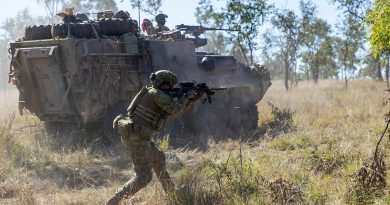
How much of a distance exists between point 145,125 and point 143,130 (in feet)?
0.26

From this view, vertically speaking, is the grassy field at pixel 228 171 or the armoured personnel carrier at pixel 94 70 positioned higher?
the armoured personnel carrier at pixel 94 70

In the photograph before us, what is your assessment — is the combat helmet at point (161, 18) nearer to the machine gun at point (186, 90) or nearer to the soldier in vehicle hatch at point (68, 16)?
the soldier in vehicle hatch at point (68, 16)

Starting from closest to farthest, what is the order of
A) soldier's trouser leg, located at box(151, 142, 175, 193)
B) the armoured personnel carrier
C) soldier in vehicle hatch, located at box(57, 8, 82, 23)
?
soldier's trouser leg, located at box(151, 142, 175, 193), the armoured personnel carrier, soldier in vehicle hatch, located at box(57, 8, 82, 23)

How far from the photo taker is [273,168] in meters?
6.83

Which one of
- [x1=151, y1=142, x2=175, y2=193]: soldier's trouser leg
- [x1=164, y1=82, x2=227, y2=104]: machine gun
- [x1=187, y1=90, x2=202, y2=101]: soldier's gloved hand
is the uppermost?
[x1=164, y1=82, x2=227, y2=104]: machine gun

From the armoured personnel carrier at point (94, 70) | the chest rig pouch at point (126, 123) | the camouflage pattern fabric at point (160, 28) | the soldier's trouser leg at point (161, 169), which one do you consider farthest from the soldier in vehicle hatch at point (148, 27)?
the soldier's trouser leg at point (161, 169)

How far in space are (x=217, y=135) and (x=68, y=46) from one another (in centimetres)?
388

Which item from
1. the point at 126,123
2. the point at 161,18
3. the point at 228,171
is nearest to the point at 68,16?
the point at 161,18

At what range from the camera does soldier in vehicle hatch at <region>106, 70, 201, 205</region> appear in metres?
5.50

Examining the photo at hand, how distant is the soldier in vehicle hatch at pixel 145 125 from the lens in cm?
550

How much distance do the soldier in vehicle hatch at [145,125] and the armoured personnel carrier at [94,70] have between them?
14.9 ft

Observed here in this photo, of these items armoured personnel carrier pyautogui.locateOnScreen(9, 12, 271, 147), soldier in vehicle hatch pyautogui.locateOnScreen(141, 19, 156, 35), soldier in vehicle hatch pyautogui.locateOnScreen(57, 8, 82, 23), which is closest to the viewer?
armoured personnel carrier pyautogui.locateOnScreen(9, 12, 271, 147)

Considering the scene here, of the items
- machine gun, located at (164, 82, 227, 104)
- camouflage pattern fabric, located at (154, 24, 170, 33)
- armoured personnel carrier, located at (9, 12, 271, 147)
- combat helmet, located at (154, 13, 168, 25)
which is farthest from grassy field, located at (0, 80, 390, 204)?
combat helmet, located at (154, 13, 168, 25)

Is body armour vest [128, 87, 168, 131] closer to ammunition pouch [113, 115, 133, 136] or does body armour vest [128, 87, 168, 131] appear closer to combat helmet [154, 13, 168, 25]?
ammunition pouch [113, 115, 133, 136]
